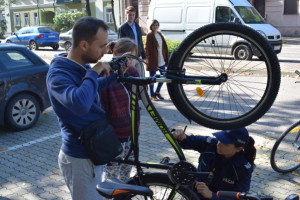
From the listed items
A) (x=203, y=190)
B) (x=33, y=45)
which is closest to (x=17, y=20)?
(x=33, y=45)

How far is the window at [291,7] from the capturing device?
95.8 feet

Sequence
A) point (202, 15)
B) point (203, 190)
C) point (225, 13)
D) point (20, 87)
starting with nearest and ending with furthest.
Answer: point (203, 190) → point (20, 87) → point (225, 13) → point (202, 15)

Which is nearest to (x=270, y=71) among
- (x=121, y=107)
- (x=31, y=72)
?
(x=121, y=107)

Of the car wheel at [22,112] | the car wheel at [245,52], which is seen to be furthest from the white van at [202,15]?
the car wheel at [245,52]

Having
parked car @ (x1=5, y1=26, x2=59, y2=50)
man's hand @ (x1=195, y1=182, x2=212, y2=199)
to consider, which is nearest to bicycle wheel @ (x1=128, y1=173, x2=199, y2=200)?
man's hand @ (x1=195, y1=182, x2=212, y2=199)

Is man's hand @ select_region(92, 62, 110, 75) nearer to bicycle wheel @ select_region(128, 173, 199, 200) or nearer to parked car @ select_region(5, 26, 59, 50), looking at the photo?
bicycle wheel @ select_region(128, 173, 199, 200)

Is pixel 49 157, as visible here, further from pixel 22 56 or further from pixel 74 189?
pixel 74 189

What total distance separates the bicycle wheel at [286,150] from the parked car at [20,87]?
172 inches

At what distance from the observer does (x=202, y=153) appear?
3.21m

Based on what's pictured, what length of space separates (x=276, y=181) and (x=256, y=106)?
93.8 inches

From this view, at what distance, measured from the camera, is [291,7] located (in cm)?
2944

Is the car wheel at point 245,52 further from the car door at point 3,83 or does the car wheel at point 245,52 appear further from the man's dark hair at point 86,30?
the car door at point 3,83

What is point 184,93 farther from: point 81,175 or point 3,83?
point 3,83

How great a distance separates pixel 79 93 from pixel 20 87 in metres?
5.07
